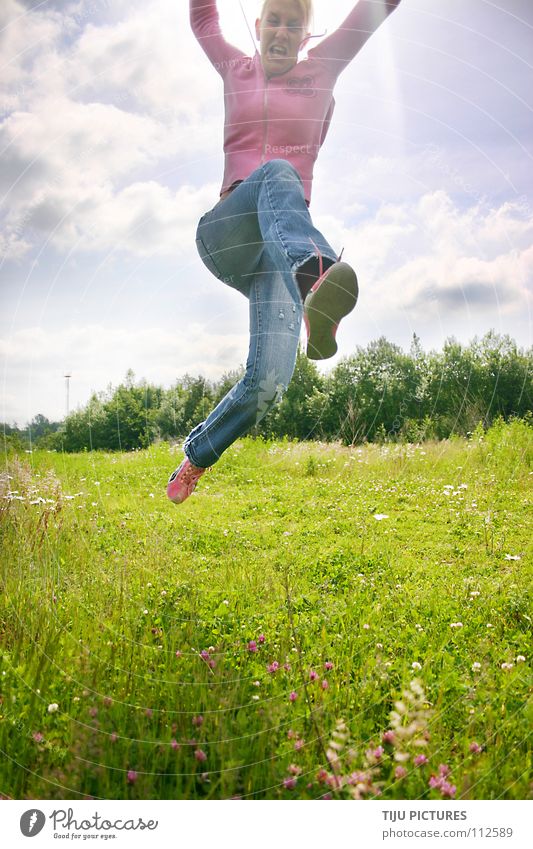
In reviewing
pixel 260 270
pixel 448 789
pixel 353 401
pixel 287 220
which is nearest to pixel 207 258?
pixel 260 270

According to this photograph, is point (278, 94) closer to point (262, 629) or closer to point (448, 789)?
point (262, 629)

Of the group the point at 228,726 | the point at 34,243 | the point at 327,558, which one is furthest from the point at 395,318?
the point at 228,726

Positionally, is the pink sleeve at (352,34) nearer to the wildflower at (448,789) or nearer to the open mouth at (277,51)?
the open mouth at (277,51)

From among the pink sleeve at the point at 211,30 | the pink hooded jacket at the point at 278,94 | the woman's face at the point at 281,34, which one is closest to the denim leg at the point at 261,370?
the pink hooded jacket at the point at 278,94

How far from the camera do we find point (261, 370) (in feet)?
6.97

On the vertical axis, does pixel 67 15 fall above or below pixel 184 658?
above

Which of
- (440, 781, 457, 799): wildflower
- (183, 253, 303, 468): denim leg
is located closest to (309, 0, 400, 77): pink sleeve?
(183, 253, 303, 468): denim leg

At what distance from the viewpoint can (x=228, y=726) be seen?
1588mm

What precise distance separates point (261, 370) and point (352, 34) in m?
1.36

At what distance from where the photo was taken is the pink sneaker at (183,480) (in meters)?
2.40

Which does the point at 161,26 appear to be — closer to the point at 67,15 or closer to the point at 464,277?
the point at 67,15

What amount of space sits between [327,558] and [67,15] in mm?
2534

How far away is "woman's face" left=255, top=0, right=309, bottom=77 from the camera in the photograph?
2.22 metres

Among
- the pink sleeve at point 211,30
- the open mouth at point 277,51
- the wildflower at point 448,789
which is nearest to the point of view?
the wildflower at point 448,789
